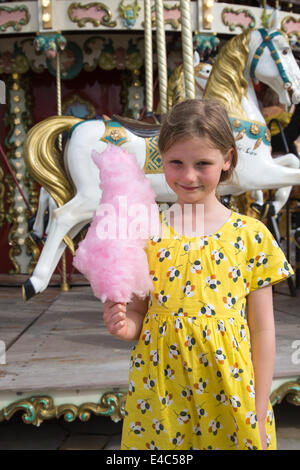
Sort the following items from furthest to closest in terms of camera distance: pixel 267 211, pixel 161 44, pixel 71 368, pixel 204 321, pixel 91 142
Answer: pixel 267 211, pixel 91 142, pixel 71 368, pixel 161 44, pixel 204 321

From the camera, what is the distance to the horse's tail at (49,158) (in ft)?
9.29

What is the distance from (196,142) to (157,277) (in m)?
0.32

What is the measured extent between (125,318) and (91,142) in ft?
6.77

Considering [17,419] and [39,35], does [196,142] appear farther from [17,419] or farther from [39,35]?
[39,35]

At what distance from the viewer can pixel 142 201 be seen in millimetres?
930

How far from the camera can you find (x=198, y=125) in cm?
94

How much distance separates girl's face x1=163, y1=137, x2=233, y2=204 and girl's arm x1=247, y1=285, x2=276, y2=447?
0.94 ft

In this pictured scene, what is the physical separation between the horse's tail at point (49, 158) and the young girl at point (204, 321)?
1.87m

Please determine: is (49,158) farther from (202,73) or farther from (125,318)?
(125,318)

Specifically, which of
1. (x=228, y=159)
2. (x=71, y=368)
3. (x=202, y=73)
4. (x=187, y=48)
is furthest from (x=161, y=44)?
(x=202, y=73)

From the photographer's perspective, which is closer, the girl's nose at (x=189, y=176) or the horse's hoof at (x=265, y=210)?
the girl's nose at (x=189, y=176)

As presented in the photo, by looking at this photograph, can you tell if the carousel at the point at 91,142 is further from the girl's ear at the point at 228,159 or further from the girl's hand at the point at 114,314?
the girl's hand at the point at 114,314

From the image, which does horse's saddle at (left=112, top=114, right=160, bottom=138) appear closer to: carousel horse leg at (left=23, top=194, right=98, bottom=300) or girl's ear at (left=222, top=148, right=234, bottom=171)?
carousel horse leg at (left=23, top=194, right=98, bottom=300)

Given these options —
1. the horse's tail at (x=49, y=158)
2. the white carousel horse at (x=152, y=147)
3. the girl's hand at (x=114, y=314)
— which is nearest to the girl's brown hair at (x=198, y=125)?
the girl's hand at (x=114, y=314)
